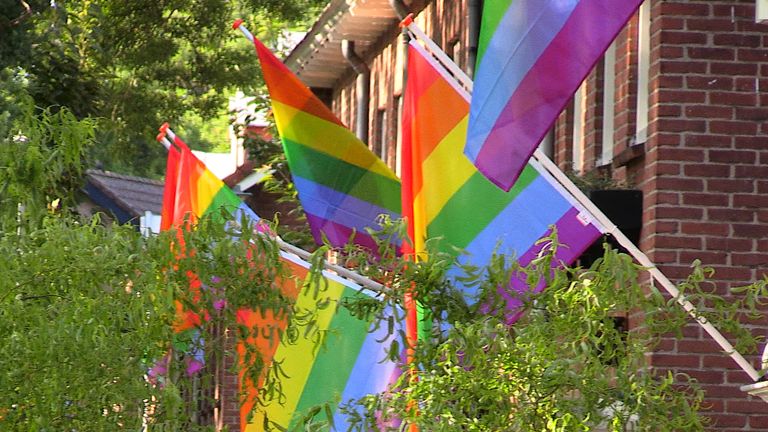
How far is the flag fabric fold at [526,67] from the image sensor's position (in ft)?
23.4

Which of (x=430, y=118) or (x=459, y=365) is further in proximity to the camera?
(x=430, y=118)

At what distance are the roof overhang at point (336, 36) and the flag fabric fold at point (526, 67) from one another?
10886 mm

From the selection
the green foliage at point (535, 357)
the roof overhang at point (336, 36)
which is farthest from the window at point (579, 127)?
the roof overhang at point (336, 36)

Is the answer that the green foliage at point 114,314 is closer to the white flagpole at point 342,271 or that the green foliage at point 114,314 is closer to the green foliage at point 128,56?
the white flagpole at point 342,271

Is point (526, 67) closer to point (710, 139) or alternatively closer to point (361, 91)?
point (710, 139)

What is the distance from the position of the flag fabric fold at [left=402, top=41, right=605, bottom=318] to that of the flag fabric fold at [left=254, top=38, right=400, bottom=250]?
7.33 ft

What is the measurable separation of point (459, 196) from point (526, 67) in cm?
187

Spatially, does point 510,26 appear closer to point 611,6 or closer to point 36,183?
point 611,6

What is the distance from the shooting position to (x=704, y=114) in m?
10.2

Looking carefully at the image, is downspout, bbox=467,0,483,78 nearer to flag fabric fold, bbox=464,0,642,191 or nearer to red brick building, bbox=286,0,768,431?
red brick building, bbox=286,0,768,431

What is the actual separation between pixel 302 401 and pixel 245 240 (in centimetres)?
263

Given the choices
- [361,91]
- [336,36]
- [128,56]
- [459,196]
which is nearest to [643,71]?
[459,196]

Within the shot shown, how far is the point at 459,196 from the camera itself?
9.14 metres

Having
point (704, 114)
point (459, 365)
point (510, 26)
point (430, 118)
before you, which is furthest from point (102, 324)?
point (704, 114)
